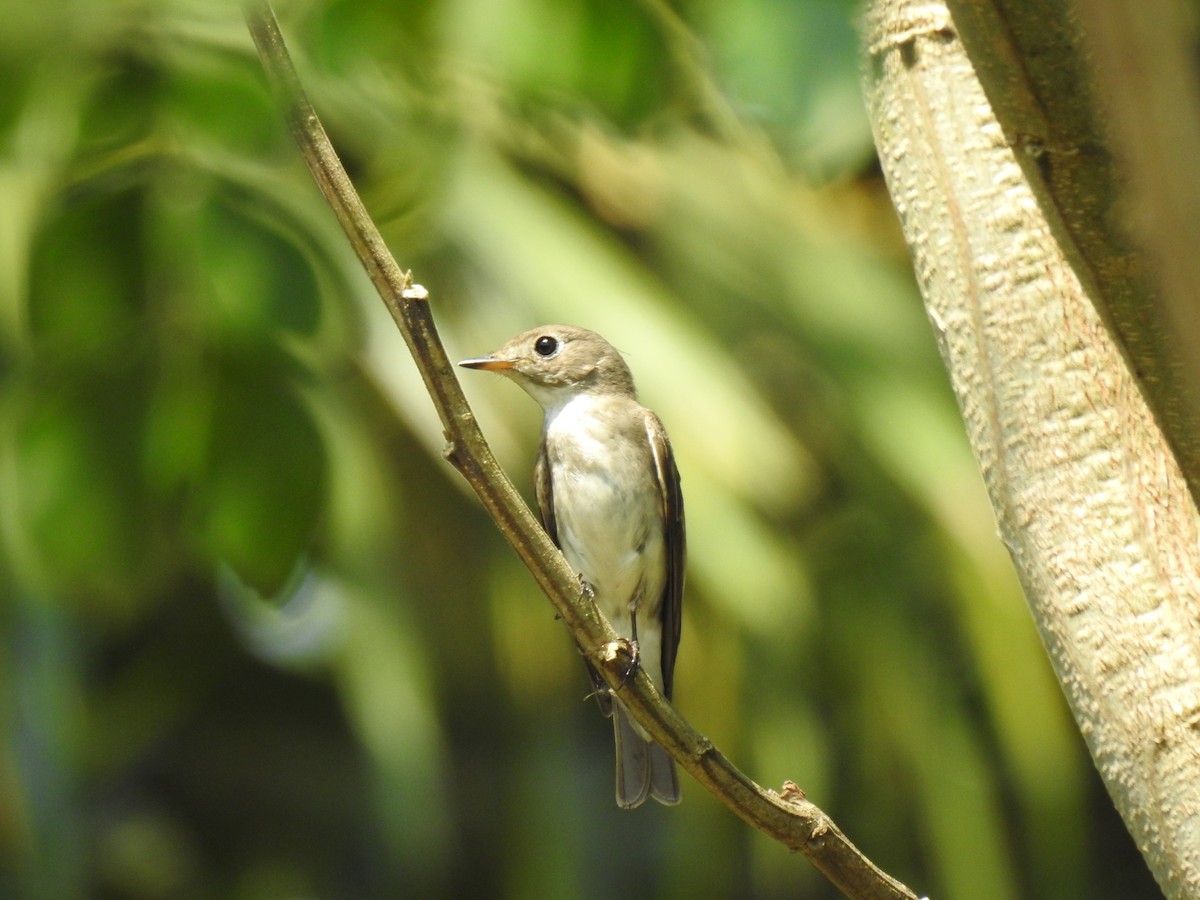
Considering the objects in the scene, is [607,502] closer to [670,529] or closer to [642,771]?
[670,529]

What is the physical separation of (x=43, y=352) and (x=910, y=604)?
12.7 feet

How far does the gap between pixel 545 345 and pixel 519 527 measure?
2.18 meters

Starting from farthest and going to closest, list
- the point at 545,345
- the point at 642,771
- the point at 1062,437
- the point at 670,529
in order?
the point at 545,345 < the point at 670,529 < the point at 642,771 < the point at 1062,437

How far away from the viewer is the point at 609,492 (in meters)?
3.74

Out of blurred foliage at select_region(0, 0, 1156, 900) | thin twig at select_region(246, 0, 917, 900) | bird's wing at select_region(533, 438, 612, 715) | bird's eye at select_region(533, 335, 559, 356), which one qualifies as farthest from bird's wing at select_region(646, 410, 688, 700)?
thin twig at select_region(246, 0, 917, 900)

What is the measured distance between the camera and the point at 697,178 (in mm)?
5070

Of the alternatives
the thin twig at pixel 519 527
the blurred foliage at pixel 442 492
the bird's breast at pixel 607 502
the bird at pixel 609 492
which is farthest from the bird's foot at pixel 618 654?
the bird's breast at pixel 607 502

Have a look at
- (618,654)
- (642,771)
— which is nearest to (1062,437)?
(618,654)

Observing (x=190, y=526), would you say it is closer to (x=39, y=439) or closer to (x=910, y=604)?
(x=39, y=439)

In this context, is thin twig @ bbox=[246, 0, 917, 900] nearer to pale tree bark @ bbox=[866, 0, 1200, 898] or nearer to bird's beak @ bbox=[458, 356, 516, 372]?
pale tree bark @ bbox=[866, 0, 1200, 898]

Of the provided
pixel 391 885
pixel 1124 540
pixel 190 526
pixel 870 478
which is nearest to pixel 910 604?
pixel 870 478

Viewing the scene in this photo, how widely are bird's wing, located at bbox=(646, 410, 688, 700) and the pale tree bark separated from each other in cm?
173

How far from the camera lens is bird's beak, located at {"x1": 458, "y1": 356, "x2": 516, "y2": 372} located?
3.56m

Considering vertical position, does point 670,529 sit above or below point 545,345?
below
